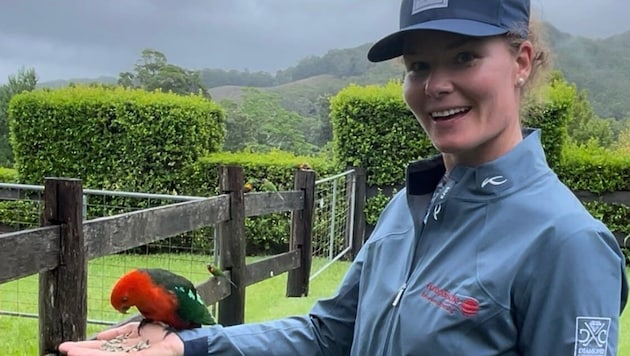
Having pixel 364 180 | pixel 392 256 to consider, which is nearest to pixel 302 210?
pixel 364 180

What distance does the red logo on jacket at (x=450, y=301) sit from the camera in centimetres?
108

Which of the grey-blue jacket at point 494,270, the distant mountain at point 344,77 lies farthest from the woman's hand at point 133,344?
the distant mountain at point 344,77

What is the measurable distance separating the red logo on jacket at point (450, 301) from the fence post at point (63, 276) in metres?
1.90

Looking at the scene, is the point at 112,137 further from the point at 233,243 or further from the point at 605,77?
the point at 605,77

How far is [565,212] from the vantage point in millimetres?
1079

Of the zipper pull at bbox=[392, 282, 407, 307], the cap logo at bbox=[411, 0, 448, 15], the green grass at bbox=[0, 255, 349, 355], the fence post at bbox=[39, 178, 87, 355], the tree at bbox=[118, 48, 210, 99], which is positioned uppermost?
the tree at bbox=[118, 48, 210, 99]

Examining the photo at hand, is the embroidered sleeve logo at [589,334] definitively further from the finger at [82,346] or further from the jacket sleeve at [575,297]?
the finger at [82,346]

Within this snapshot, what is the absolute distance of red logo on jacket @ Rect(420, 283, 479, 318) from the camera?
3.55ft

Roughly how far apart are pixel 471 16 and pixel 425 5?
0.08 m

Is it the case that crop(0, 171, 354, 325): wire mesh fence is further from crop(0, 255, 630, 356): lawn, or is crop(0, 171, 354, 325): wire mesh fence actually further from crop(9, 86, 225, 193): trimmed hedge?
crop(9, 86, 225, 193): trimmed hedge

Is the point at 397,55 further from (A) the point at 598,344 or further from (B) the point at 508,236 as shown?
(A) the point at 598,344

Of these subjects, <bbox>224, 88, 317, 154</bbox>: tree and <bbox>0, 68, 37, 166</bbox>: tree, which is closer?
<bbox>224, 88, 317, 154</bbox>: tree

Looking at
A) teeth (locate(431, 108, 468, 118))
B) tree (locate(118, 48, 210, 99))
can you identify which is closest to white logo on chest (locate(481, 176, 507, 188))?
teeth (locate(431, 108, 468, 118))

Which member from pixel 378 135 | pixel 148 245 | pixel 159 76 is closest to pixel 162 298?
pixel 148 245
